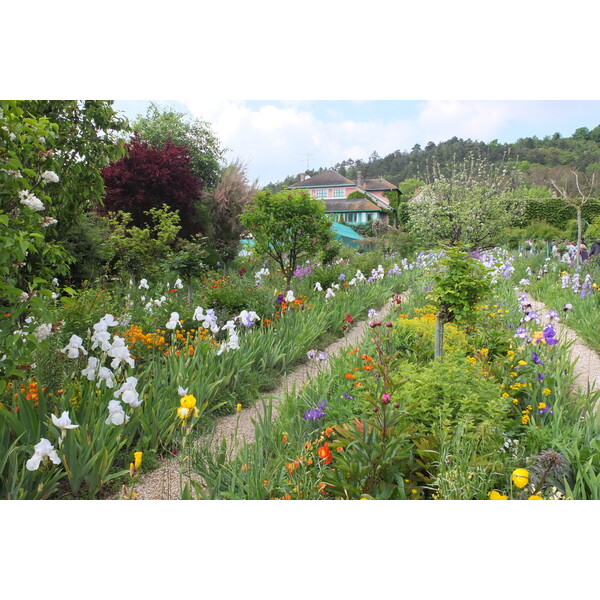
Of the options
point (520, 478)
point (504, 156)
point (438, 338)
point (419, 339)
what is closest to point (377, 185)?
point (504, 156)

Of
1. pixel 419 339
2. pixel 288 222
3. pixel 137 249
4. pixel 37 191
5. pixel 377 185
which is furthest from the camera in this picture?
pixel 377 185

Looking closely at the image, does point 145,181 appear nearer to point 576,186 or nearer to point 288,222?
point 288,222

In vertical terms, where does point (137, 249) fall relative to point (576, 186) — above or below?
below

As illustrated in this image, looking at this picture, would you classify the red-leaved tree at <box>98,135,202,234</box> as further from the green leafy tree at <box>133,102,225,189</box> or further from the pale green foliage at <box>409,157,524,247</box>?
the pale green foliage at <box>409,157,524,247</box>

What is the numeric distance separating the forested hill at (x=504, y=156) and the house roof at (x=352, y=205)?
16.8 ft

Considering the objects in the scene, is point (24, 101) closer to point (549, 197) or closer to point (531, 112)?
point (531, 112)

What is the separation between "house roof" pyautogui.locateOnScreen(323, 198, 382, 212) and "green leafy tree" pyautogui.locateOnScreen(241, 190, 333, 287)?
45.7 feet

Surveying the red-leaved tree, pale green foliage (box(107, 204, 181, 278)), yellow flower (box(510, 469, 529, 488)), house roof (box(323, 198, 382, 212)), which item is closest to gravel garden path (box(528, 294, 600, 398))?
yellow flower (box(510, 469, 529, 488))

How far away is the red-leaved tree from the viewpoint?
1005 cm

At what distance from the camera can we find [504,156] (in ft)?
37.9

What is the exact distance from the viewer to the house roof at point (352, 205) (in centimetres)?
2197

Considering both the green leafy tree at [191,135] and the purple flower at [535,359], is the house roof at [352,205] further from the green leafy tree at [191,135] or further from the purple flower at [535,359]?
the purple flower at [535,359]

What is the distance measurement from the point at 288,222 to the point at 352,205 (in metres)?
15.6

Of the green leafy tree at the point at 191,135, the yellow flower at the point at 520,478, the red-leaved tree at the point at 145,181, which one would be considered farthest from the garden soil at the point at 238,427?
the green leafy tree at the point at 191,135
